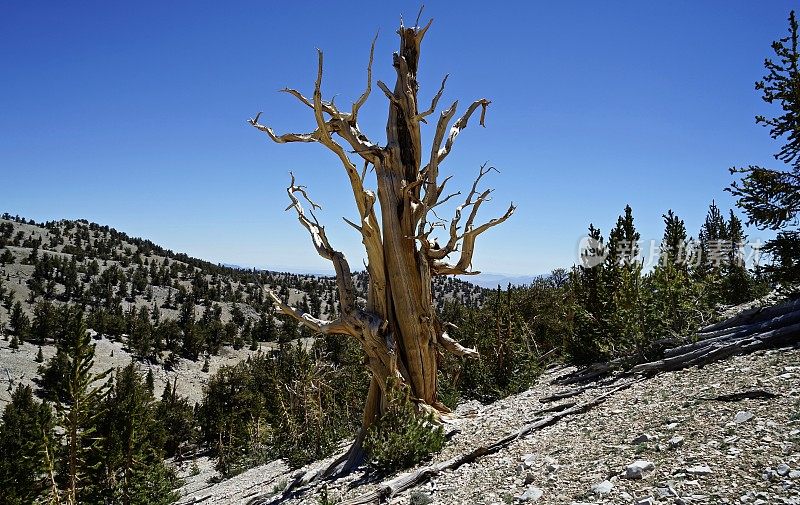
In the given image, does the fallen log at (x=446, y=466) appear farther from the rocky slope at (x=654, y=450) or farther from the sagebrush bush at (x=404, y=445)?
the sagebrush bush at (x=404, y=445)

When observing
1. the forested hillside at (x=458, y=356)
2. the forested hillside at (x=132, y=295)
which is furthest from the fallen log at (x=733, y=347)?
the forested hillside at (x=132, y=295)

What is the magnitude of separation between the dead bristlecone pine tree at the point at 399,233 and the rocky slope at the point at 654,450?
5.83ft

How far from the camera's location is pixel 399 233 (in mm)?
9070

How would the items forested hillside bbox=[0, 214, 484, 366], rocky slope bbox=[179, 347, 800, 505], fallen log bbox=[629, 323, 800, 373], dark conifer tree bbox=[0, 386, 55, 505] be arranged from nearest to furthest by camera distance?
rocky slope bbox=[179, 347, 800, 505], fallen log bbox=[629, 323, 800, 373], dark conifer tree bbox=[0, 386, 55, 505], forested hillside bbox=[0, 214, 484, 366]

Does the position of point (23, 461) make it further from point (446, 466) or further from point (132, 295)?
point (132, 295)

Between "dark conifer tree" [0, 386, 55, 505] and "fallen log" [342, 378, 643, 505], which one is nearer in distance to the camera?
"fallen log" [342, 378, 643, 505]

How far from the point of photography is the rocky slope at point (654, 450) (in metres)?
3.73

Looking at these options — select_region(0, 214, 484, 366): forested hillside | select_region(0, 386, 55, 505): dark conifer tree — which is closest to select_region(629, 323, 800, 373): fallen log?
select_region(0, 386, 55, 505): dark conifer tree

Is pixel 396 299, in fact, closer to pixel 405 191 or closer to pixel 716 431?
pixel 405 191

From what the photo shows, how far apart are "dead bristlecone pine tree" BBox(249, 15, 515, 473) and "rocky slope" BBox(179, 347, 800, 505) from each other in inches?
69.9

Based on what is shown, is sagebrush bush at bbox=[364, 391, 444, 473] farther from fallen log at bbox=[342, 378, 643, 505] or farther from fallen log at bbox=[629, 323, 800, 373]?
fallen log at bbox=[629, 323, 800, 373]

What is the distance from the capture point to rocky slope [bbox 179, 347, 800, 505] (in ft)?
12.2

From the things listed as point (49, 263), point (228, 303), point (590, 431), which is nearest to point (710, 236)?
point (590, 431)

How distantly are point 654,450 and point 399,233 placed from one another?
219 inches
